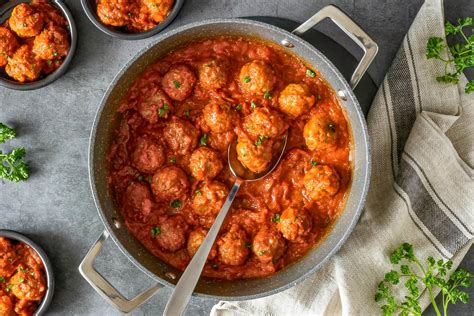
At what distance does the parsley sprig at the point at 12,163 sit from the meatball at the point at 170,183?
48.1 inches

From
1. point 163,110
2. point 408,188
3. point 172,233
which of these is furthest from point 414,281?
point 163,110

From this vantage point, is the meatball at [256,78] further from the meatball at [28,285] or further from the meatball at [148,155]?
the meatball at [28,285]

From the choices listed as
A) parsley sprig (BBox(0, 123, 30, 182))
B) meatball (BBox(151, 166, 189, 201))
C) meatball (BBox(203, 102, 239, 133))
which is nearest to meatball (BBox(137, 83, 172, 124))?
meatball (BBox(203, 102, 239, 133))

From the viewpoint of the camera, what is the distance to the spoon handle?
13.9 feet

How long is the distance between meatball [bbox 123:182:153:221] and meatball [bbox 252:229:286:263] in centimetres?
91

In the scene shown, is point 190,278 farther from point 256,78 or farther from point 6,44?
point 6,44

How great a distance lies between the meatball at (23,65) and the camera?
4.79m

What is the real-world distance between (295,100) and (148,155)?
4.11 ft

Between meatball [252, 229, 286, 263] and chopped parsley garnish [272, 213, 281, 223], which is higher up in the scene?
chopped parsley garnish [272, 213, 281, 223]

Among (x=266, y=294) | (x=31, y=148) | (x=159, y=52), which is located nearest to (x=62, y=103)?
(x=31, y=148)

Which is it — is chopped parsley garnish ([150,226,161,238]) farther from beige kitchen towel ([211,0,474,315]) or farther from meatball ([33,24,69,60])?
meatball ([33,24,69,60])

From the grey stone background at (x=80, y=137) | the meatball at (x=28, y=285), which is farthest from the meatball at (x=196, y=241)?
the meatball at (x=28, y=285)

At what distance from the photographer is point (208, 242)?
4402 millimetres

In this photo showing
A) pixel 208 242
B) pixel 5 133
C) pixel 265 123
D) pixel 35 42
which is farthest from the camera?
pixel 5 133
